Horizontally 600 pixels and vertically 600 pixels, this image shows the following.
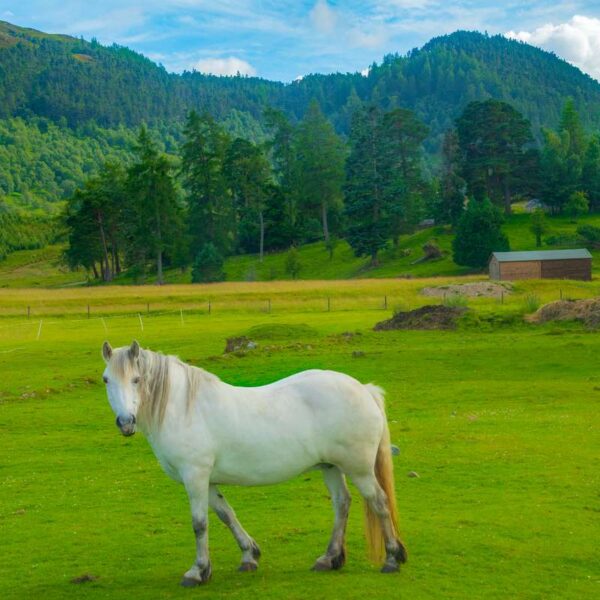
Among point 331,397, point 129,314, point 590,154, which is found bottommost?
point 129,314

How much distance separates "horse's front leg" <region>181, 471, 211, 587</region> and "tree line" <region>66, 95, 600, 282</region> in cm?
7866

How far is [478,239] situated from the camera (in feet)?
279

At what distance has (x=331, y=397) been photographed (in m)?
9.83

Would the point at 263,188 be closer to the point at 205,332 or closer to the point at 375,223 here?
the point at 375,223

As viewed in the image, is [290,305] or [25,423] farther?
[290,305]

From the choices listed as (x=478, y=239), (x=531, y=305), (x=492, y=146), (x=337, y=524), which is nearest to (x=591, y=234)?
(x=478, y=239)

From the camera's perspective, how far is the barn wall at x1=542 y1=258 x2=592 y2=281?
2859 inches

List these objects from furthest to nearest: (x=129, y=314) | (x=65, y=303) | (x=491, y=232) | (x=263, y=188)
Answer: (x=263, y=188), (x=491, y=232), (x=65, y=303), (x=129, y=314)

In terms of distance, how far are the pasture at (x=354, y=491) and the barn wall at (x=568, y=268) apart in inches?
1438

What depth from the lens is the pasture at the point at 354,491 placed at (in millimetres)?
9680

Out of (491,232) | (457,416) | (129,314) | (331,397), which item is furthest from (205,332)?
(491,232)

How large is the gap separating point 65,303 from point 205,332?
20947 mm

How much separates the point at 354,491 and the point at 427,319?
25.8 meters

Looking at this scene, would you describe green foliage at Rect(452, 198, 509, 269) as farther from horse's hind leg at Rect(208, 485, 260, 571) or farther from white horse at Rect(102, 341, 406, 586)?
horse's hind leg at Rect(208, 485, 260, 571)
